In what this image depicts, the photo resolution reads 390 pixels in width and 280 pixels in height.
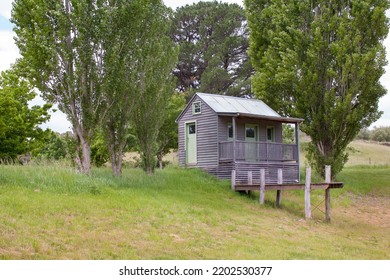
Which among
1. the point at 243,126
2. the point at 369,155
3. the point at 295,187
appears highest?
the point at 243,126

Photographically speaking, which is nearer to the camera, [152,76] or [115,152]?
[115,152]

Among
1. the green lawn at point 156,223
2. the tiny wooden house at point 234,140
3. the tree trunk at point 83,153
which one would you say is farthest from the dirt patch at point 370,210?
the tree trunk at point 83,153

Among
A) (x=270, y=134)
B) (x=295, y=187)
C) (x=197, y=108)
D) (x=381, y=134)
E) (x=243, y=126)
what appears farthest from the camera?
(x=381, y=134)

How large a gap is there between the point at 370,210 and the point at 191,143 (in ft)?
34.5

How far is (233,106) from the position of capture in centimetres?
2697

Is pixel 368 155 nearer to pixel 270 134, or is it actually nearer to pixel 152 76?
pixel 270 134

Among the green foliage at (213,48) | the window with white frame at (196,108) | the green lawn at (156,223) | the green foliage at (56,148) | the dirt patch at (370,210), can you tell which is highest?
the green foliage at (213,48)

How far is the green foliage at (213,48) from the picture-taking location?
45.7 m

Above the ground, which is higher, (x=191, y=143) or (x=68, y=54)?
(x=68, y=54)

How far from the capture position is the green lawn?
1143 cm

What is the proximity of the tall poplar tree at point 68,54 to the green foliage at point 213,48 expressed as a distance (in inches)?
1033

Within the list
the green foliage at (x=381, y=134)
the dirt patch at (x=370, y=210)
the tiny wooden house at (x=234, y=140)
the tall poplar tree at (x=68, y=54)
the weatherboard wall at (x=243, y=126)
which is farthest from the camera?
the green foliage at (x=381, y=134)

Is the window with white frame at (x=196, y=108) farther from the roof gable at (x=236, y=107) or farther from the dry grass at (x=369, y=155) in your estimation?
the dry grass at (x=369, y=155)

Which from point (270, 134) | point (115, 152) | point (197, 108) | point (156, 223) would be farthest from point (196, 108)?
point (156, 223)
